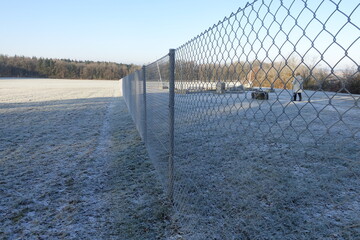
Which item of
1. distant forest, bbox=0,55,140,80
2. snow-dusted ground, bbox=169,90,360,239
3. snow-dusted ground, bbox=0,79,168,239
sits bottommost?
snow-dusted ground, bbox=0,79,168,239

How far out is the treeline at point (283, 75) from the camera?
3.59 ft

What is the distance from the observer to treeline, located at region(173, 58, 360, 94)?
109 cm

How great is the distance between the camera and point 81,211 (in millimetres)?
3141

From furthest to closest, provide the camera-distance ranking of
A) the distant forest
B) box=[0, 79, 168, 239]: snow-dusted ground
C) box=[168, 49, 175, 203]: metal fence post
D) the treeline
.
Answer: the distant forest < box=[168, 49, 175, 203]: metal fence post < box=[0, 79, 168, 239]: snow-dusted ground < the treeline

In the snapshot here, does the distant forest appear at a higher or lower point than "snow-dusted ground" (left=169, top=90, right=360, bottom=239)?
higher

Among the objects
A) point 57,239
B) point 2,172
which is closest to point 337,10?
point 57,239

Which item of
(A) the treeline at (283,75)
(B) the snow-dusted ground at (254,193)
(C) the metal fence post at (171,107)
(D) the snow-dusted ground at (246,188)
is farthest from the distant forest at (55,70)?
(A) the treeline at (283,75)

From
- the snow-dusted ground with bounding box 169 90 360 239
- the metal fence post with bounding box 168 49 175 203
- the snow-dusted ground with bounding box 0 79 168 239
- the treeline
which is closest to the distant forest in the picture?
the snow-dusted ground with bounding box 0 79 168 239

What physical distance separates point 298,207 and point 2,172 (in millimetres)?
4697

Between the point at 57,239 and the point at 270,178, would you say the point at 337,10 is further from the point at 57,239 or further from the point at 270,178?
the point at 270,178

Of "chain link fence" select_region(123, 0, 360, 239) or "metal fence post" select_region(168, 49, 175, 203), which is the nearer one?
"chain link fence" select_region(123, 0, 360, 239)

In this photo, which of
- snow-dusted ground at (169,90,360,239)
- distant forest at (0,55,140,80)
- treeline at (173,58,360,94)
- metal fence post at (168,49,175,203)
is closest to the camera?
treeline at (173,58,360,94)

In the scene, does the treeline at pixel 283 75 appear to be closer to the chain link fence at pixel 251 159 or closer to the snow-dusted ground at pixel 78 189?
the chain link fence at pixel 251 159

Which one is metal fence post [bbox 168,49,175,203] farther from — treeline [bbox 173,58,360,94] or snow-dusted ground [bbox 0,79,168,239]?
treeline [bbox 173,58,360,94]
